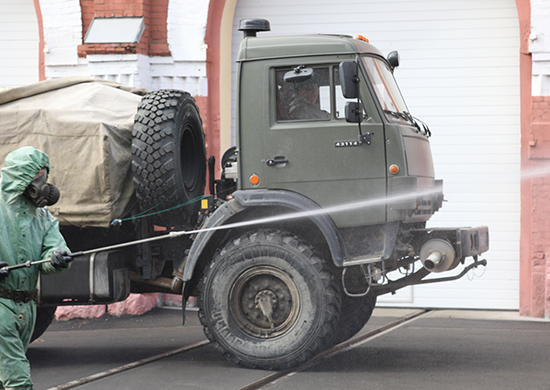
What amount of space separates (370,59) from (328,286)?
2129 millimetres

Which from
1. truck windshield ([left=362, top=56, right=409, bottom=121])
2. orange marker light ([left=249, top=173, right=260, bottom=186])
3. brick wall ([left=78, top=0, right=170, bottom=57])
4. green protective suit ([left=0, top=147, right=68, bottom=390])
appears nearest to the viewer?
green protective suit ([left=0, top=147, right=68, bottom=390])

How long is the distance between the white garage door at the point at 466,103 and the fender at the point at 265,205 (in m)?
5.06

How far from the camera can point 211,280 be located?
23.6 feet

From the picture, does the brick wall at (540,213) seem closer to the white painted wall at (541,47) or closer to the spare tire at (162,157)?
the white painted wall at (541,47)

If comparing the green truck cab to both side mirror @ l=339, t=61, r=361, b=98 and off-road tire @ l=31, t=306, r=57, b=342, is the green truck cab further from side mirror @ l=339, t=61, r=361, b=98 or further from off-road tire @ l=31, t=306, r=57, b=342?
off-road tire @ l=31, t=306, r=57, b=342

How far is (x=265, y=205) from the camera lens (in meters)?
7.16

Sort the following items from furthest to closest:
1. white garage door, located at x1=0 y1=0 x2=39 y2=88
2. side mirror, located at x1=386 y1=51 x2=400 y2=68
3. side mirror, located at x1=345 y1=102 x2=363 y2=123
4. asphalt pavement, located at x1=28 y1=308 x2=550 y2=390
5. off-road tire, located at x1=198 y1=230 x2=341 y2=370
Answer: white garage door, located at x1=0 y1=0 x2=39 y2=88
side mirror, located at x1=386 y1=51 x2=400 y2=68
off-road tire, located at x1=198 y1=230 x2=341 y2=370
side mirror, located at x1=345 y1=102 x2=363 y2=123
asphalt pavement, located at x1=28 y1=308 x2=550 y2=390

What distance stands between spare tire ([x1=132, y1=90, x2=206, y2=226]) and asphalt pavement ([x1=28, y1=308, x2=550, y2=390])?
57.4 inches

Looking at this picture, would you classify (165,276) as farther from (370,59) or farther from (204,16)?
(204,16)

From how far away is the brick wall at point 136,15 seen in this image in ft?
37.9

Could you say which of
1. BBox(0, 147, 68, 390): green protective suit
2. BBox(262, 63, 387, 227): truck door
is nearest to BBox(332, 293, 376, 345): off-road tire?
BBox(262, 63, 387, 227): truck door

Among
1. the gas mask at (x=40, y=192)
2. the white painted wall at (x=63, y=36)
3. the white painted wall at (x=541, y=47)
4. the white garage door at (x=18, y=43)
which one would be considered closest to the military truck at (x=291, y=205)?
the gas mask at (x=40, y=192)

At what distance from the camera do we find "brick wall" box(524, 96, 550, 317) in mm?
10602

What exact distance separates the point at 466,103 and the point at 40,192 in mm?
7930
